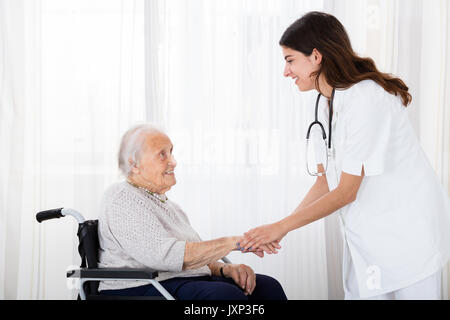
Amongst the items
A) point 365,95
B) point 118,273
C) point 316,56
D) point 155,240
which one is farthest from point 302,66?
point 118,273

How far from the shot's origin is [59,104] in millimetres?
2625

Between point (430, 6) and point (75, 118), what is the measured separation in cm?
209

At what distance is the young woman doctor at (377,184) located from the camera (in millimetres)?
1483

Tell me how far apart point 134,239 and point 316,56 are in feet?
2.83

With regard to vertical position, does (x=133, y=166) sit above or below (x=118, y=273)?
above

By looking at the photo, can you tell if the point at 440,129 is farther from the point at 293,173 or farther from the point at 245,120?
the point at 245,120

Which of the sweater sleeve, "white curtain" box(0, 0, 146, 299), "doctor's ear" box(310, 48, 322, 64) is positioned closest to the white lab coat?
"doctor's ear" box(310, 48, 322, 64)

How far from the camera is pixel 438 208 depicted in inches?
61.2

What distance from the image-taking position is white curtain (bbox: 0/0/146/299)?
2.59 m

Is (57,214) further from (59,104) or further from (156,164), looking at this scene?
(59,104)

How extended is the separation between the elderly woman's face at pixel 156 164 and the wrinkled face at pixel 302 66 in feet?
1.73

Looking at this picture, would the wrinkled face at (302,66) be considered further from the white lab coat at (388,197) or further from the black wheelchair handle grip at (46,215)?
the black wheelchair handle grip at (46,215)

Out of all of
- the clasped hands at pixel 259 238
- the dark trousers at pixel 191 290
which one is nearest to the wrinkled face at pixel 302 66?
the clasped hands at pixel 259 238

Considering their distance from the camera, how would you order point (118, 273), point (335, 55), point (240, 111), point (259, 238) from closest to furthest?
point (118, 273) → point (335, 55) → point (259, 238) → point (240, 111)
